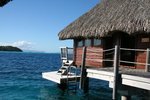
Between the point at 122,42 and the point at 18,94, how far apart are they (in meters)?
7.64

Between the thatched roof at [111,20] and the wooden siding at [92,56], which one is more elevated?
the thatched roof at [111,20]

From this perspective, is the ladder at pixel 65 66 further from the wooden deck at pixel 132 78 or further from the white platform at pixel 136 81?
the white platform at pixel 136 81

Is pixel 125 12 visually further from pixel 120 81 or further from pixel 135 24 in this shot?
pixel 120 81

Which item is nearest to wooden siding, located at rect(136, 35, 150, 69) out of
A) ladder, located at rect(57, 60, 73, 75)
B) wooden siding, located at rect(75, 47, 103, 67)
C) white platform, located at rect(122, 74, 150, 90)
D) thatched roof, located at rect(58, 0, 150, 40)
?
thatched roof, located at rect(58, 0, 150, 40)

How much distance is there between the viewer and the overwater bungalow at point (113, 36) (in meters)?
13.5

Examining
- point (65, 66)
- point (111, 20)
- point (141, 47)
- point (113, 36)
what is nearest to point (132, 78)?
point (141, 47)

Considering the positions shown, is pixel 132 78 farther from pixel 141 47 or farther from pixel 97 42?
pixel 97 42

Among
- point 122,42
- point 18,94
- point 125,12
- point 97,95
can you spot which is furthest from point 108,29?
point 18,94

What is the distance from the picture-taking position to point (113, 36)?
1736 cm

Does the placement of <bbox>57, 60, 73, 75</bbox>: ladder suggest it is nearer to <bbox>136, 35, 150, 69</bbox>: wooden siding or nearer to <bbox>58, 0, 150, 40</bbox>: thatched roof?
<bbox>58, 0, 150, 40</bbox>: thatched roof

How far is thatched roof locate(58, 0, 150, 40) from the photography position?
14.6 meters

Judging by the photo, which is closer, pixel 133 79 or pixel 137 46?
pixel 133 79

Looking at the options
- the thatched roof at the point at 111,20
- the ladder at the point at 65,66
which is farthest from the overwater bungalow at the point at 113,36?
the ladder at the point at 65,66

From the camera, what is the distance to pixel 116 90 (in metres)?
11.2
